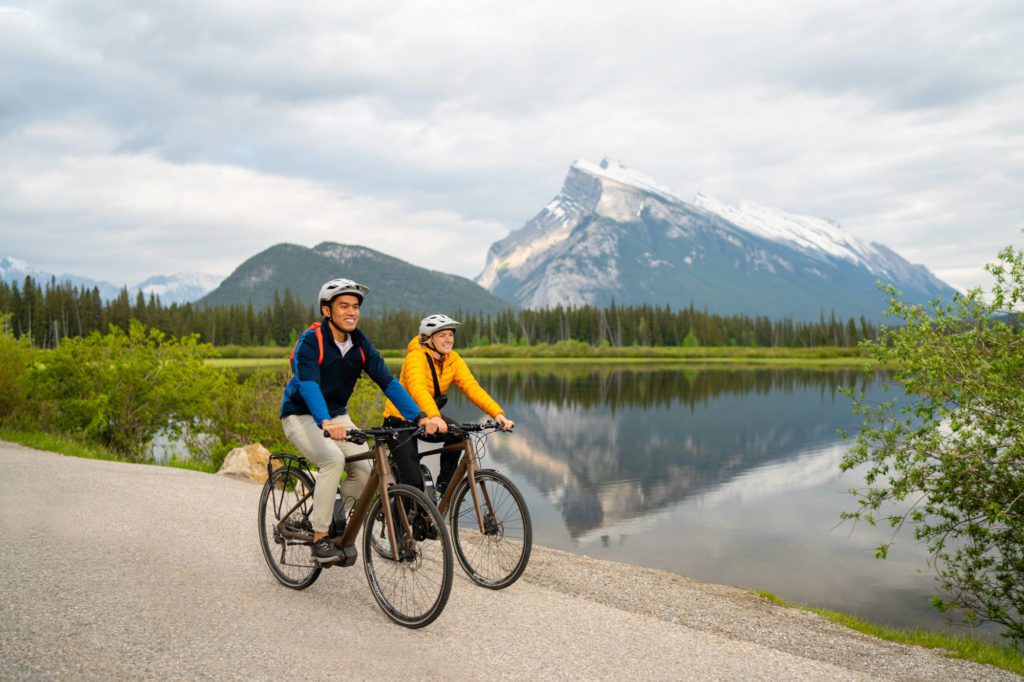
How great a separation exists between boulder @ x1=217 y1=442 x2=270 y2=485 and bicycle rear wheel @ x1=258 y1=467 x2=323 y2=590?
7.52 metres

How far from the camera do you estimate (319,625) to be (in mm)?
6164

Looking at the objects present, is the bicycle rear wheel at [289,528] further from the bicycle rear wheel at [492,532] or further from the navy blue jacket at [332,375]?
the bicycle rear wheel at [492,532]

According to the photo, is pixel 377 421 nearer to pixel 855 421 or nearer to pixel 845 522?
pixel 845 522

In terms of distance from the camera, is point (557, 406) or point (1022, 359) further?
point (557, 406)

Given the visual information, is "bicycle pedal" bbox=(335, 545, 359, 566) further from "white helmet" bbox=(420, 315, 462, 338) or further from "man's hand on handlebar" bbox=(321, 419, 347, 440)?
"white helmet" bbox=(420, 315, 462, 338)

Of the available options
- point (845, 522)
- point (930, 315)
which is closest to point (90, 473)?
point (930, 315)

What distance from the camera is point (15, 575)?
6.99m

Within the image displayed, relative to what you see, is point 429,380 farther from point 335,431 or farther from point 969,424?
point 969,424

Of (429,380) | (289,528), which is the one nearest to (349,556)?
(289,528)

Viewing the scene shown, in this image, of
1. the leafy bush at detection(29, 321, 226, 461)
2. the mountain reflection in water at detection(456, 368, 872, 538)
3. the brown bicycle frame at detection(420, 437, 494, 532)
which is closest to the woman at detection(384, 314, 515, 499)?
the brown bicycle frame at detection(420, 437, 494, 532)

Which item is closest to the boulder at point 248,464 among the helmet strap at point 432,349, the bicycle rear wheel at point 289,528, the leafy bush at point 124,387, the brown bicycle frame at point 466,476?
the leafy bush at point 124,387

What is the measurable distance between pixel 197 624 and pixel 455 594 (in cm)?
246

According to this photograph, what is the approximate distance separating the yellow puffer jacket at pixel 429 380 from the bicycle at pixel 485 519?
514 mm

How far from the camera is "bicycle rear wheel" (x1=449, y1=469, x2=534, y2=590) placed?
7.51m
